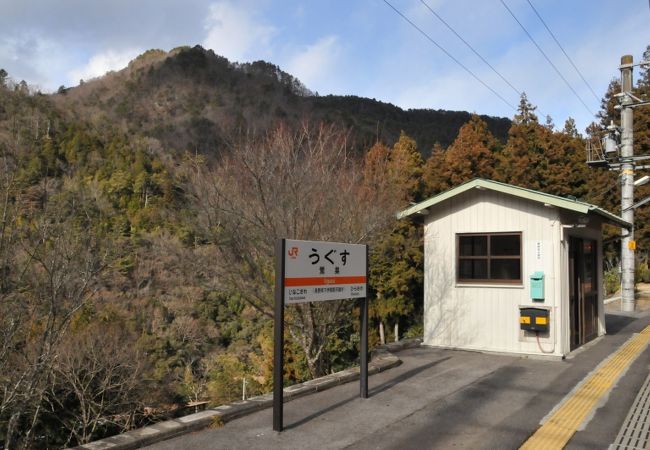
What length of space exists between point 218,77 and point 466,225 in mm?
107698

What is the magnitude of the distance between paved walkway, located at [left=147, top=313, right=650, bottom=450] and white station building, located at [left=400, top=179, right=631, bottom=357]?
87 cm

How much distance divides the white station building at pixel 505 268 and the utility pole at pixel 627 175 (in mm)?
8635

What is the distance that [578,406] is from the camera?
640 centimetres

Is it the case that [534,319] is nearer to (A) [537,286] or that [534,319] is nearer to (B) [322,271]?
(A) [537,286]

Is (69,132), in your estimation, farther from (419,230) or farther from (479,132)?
(419,230)

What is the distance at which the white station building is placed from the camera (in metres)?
9.48

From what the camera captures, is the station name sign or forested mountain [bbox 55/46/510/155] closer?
the station name sign

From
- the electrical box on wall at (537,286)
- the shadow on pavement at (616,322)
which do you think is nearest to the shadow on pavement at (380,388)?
the electrical box on wall at (537,286)

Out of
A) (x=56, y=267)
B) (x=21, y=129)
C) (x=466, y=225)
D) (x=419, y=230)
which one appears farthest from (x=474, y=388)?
(x=419, y=230)

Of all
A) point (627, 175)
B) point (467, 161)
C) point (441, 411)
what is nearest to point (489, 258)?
point (441, 411)

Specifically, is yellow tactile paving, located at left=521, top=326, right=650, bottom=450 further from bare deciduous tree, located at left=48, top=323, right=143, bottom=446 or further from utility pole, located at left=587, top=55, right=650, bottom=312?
bare deciduous tree, located at left=48, top=323, right=143, bottom=446

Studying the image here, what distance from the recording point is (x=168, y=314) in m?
38.3

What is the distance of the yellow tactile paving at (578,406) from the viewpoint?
5164 mm

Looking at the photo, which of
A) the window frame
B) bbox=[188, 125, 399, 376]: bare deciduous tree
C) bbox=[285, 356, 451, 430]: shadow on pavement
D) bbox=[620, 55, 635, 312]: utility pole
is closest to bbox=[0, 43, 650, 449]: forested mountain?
bbox=[188, 125, 399, 376]: bare deciduous tree
